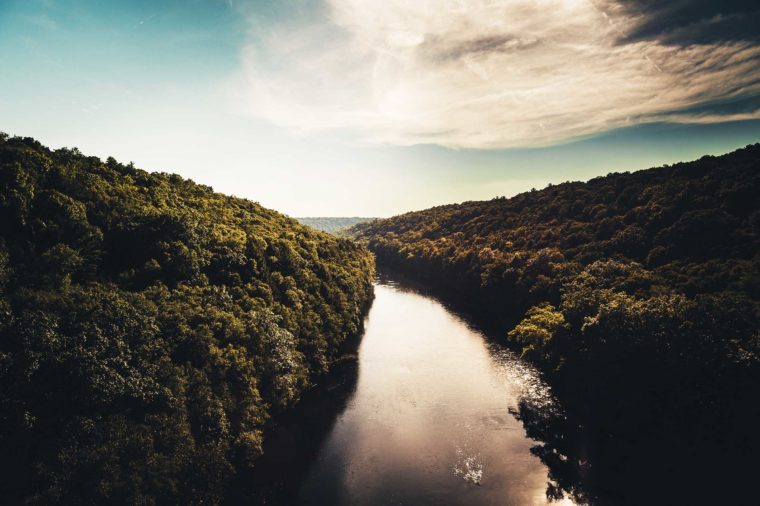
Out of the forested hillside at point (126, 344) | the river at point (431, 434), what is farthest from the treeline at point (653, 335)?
the forested hillside at point (126, 344)

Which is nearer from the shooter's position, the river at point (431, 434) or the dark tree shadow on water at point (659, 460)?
the dark tree shadow on water at point (659, 460)

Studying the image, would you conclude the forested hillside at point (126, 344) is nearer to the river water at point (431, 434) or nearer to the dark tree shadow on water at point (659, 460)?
the river water at point (431, 434)

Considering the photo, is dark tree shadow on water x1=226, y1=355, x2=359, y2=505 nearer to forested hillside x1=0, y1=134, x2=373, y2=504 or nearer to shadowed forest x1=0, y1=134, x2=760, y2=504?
shadowed forest x1=0, y1=134, x2=760, y2=504

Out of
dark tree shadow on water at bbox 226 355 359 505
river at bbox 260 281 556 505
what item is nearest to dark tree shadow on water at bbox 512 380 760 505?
river at bbox 260 281 556 505

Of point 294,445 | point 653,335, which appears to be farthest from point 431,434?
point 653,335

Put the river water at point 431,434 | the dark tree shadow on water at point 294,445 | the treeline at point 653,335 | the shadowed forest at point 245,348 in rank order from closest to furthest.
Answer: the shadowed forest at point 245,348 → the dark tree shadow on water at point 294,445 → the treeline at point 653,335 → the river water at point 431,434
